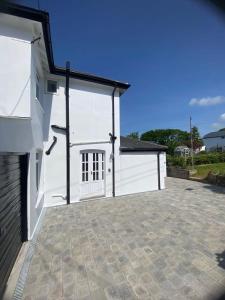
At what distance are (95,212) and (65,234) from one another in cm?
193

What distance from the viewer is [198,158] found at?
24562 millimetres

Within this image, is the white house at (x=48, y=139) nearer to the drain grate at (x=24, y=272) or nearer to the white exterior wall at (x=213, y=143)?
the drain grate at (x=24, y=272)

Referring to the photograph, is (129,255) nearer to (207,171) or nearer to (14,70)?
(14,70)

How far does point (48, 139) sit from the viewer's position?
7762 mm

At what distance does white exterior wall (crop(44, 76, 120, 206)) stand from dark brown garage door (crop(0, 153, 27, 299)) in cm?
312

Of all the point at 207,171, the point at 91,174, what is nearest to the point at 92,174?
the point at 91,174

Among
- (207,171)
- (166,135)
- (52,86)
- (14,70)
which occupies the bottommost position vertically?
(207,171)

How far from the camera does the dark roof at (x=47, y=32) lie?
3.29 m

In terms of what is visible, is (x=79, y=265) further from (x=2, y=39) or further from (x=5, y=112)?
(x=2, y=39)

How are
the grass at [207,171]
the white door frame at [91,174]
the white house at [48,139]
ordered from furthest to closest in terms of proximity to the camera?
1. the grass at [207,171]
2. the white door frame at [91,174]
3. the white house at [48,139]

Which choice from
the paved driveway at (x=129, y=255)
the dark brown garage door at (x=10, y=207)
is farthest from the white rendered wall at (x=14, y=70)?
the paved driveway at (x=129, y=255)

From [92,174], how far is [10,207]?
5.41m

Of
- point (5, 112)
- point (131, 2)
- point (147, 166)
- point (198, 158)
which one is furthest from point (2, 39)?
point (198, 158)

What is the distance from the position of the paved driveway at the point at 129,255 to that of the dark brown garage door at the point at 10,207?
47 cm
